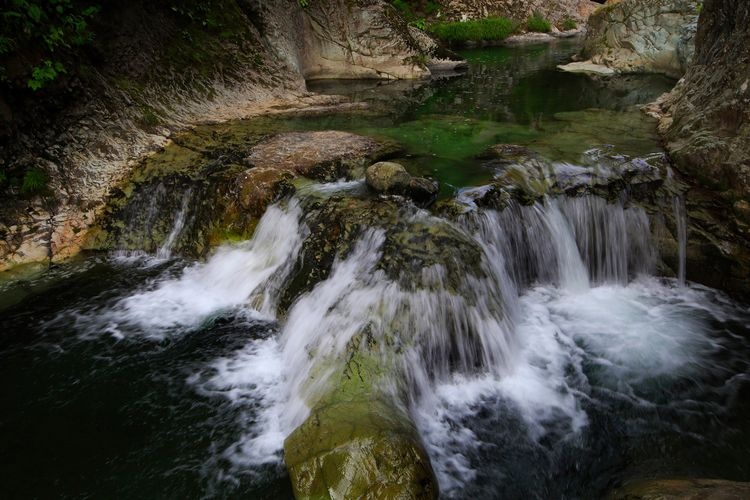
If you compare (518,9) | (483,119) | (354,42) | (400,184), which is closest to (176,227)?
(400,184)

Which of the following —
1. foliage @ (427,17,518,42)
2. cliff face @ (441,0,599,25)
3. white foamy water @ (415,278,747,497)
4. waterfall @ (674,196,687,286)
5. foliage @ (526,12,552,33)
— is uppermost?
cliff face @ (441,0,599,25)

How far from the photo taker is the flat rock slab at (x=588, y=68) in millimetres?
15805

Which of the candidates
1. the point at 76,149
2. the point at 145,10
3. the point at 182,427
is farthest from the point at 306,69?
the point at 182,427

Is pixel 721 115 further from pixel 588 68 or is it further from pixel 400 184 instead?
pixel 588 68

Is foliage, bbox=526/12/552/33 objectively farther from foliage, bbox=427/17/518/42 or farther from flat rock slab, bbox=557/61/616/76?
flat rock slab, bbox=557/61/616/76

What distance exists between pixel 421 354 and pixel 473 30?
2569cm

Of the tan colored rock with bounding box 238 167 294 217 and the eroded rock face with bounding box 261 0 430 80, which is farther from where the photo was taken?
the eroded rock face with bounding box 261 0 430 80

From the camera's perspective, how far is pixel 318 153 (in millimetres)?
7070

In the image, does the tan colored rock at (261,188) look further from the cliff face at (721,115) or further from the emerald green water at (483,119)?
the cliff face at (721,115)

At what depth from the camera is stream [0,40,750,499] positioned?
358cm

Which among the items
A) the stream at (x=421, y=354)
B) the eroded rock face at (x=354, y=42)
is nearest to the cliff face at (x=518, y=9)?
the eroded rock face at (x=354, y=42)

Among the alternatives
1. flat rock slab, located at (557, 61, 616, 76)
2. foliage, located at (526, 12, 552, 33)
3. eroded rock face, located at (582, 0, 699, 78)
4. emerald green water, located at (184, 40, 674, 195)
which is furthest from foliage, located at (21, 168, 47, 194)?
foliage, located at (526, 12, 552, 33)

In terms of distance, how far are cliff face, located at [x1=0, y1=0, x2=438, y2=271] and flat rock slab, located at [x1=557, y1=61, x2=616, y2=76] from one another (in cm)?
980

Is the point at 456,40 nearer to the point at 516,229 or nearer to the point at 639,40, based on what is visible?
the point at 639,40
